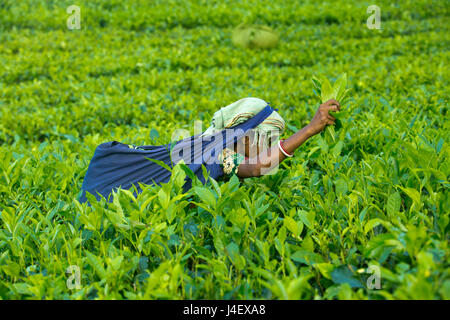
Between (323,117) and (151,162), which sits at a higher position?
(323,117)

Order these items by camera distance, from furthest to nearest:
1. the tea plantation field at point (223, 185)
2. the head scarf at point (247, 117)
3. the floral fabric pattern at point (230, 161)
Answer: the head scarf at point (247, 117), the floral fabric pattern at point (230, 161), the tea plantation field at point (223, 185)

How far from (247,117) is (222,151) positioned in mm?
272

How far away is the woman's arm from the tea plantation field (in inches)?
4.4

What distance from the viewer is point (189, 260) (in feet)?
6.40

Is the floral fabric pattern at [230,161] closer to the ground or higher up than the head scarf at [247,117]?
closer to the ground

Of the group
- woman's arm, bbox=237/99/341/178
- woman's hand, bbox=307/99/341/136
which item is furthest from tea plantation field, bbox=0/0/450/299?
woman's hand, bbox=307/99/341/136

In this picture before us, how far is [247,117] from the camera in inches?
102

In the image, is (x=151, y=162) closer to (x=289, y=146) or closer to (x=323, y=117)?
(x=289, y=146)

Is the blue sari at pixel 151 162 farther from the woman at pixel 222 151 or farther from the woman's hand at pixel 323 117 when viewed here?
the woman's hand at pixel 323 117

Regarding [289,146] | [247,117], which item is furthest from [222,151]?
[289,146]

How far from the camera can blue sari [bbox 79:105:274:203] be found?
2523 mm

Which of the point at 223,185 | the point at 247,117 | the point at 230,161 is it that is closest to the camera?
the point at 223,185

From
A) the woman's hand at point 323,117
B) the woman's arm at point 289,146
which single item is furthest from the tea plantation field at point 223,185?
the woman's hand at point 323,117

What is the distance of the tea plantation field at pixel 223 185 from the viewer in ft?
5.24
